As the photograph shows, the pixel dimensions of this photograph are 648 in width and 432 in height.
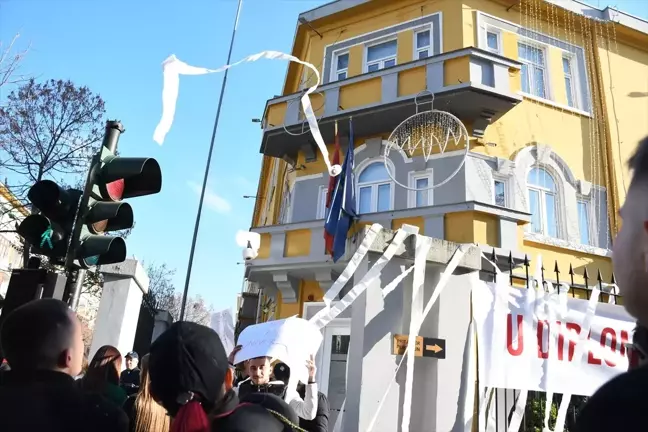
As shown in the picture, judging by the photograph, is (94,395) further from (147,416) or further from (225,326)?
(225,326)

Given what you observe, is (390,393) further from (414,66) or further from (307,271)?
(414,66)

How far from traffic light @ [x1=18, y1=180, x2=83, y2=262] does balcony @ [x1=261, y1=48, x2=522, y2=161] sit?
24.5 ft

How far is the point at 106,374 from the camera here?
3.83 metres

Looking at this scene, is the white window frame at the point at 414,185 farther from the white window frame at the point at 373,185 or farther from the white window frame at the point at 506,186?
the white window frame at the point at 506,186

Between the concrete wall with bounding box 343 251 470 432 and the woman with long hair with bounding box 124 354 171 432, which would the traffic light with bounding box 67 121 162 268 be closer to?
the woman with long hair with bounding box 124 354 171 432

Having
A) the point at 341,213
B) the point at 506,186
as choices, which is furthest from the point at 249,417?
the point at 506,186

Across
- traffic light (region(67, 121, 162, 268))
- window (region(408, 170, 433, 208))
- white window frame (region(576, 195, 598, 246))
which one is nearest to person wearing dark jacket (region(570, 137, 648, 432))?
traffic light (region(67, 121, 162, 268))

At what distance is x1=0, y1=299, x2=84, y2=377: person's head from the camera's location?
186 cm

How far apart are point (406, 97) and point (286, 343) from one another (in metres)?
7.23

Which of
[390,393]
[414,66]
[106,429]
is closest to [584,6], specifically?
[414,66]

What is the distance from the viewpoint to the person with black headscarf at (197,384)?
1.73 metres

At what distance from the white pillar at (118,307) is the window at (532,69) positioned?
9886mm

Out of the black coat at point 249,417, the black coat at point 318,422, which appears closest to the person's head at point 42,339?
the black coat at point 249,417

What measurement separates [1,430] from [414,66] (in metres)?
10.0
